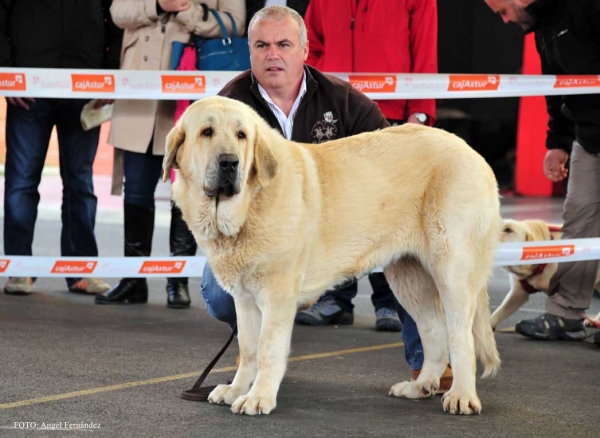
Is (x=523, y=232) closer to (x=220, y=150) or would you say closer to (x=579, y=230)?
(x=579, y=230)

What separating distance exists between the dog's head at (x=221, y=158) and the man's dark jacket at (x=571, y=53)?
2516 millimetres

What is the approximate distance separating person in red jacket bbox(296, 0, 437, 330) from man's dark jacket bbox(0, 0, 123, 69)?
1.51 metres

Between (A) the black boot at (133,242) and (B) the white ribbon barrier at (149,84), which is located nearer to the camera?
(B) the white ribbon barrier at (149,84)

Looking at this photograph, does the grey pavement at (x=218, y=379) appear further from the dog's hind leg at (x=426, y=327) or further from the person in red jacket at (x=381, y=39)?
the person in red jacket at (x=381, y=39)

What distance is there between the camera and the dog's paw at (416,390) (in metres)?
3.92

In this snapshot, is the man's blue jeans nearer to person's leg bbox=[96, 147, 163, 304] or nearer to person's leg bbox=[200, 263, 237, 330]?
person's leg bbox=[200, 263, 237, 330]

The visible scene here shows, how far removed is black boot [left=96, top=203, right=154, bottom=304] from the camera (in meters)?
6.18

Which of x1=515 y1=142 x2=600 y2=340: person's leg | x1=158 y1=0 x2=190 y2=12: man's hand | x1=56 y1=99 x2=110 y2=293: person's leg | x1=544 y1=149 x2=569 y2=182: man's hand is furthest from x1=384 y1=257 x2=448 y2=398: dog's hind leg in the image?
x1=56 y1=99 x2=110 y2=293: person's leg

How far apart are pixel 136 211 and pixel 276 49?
2315 mm

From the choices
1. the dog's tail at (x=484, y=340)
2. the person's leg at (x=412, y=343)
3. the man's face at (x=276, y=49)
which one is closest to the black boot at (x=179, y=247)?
the man's face at (x=276, y=49)

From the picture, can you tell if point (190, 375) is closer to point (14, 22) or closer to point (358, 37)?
point (358, 37)

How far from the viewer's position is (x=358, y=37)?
5.93m

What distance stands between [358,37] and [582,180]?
5.40ft

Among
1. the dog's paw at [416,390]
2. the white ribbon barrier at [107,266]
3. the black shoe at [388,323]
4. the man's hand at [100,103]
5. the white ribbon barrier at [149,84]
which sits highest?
the white ribbon barrier at [149,84]
